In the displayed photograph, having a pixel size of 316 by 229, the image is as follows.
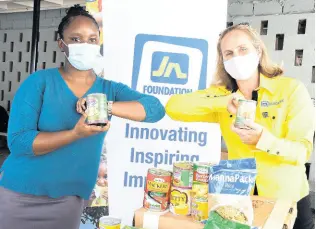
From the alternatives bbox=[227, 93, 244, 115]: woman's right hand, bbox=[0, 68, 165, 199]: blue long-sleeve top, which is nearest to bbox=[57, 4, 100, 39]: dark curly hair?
bbox=[0, 68, 165, 199]: blue long-sleeve top

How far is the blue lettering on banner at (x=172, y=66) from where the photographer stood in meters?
2.37

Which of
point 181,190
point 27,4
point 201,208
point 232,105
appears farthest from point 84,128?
point 27,4

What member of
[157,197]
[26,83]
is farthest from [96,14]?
[157,197]

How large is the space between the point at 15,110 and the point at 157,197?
2.69ft

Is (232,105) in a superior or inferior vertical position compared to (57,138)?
superior

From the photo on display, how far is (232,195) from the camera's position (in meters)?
1.31

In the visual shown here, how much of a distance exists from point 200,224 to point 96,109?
0.62 meters

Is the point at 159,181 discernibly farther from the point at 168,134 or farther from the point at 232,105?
the point at 168,134

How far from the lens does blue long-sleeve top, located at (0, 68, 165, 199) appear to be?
180 cm

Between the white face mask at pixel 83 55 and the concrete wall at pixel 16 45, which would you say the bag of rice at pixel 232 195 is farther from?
the concrete wall at pixel 16 45

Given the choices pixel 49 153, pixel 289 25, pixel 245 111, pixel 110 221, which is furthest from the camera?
pixel 289 25

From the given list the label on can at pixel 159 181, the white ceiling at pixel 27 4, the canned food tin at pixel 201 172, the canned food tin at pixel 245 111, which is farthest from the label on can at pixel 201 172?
the white ceiling at pixel 27 4

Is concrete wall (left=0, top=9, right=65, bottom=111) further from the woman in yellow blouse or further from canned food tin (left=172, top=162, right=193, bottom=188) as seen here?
canned food tin (left=172, top=162, right=193, bottom=188)

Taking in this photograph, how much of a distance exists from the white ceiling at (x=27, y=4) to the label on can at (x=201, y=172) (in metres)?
4.97
